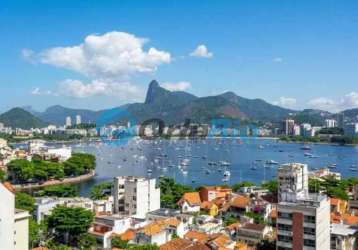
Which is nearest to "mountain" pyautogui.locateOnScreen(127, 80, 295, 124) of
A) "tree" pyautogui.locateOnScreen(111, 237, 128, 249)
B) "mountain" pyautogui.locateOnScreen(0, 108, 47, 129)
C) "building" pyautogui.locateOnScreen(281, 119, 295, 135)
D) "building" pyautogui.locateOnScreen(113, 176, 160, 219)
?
"building" pyautogui.locateOnScreen(281, 119, 295, 135)

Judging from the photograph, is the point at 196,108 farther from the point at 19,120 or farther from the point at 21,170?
the point at 21,170

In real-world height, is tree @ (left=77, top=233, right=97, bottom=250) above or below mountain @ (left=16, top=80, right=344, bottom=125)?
below

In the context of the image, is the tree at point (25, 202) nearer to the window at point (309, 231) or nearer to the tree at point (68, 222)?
the tree at point (68, 222)

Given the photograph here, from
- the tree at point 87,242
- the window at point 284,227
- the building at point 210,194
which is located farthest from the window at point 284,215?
the building at point 210,194

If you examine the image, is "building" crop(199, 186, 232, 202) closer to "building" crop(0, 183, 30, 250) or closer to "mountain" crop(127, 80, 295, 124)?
"building" crop(0, 183, 30, 250)

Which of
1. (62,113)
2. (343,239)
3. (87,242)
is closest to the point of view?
(343,239)

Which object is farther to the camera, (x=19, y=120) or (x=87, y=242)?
(x=19, y=120)

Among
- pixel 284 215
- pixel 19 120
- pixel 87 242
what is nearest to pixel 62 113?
pixel 19 120
